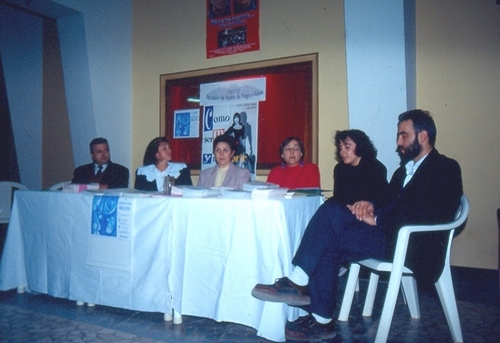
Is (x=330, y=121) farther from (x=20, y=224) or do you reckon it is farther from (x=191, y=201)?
(x=20, y=224)

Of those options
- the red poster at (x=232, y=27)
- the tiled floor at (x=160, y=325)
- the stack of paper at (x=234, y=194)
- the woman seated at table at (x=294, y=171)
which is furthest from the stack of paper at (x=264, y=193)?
the red poster at (x=232, y=27)

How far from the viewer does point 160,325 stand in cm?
223

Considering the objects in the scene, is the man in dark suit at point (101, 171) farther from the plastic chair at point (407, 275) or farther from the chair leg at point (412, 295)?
the chair leg at point (412, 295)

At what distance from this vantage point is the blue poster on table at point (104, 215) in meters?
2.32

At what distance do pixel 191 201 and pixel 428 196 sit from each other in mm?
1249

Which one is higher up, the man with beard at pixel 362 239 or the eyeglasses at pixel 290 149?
the eyeglasses at pixel 290 149

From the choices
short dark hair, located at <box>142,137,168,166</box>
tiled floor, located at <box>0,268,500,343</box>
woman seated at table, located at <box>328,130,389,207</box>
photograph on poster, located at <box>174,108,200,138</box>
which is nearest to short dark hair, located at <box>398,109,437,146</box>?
woman seated at table, located at <box>328,130,389,207</box>

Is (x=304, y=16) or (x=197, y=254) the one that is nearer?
(x=197, y=254)

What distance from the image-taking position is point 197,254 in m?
2.10

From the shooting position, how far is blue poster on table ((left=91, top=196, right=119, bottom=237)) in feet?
7.63

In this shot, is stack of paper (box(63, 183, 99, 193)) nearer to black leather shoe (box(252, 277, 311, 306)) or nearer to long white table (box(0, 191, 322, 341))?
long white table (box(0, 191, 322, 341))

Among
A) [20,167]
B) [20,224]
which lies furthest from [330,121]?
[20,167]

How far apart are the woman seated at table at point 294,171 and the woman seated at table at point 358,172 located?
8.1 inches

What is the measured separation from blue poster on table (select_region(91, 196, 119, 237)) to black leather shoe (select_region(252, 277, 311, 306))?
3.33 ft
